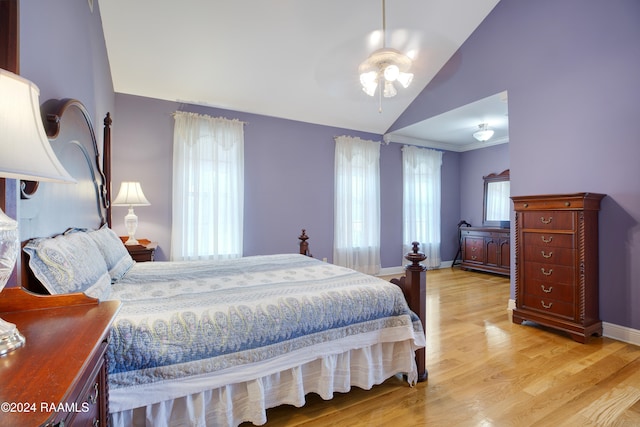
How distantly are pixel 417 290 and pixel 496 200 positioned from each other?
4567mm

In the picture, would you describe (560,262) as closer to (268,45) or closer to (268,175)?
(268,175)

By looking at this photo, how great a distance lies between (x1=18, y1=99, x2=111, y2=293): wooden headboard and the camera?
1213mm

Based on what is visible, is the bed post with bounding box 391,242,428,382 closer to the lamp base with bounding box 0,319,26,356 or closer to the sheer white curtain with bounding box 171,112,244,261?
the lamp base with bounding box 0,319,26,356

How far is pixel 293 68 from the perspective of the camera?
3.80m

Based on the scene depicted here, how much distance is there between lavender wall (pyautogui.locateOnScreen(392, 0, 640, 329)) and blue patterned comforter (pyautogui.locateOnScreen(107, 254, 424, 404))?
226cm

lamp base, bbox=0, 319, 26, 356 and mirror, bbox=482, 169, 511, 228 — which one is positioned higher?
mirror, bbox=482, 169, 511, 228

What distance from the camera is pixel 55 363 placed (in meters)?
0.59

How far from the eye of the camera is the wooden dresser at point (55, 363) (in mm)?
475

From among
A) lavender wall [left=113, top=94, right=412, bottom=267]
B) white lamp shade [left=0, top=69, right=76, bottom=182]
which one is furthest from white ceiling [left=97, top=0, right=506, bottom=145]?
white lamp shade [left=0, top=69, right=76, bottom=182]

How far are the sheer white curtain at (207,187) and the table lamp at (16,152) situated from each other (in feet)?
10.4

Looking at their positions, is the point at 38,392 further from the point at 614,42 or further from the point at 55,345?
the point at 614,42

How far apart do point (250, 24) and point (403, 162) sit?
342 centimetres

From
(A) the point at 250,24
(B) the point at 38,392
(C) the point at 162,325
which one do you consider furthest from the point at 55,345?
(A) the point at 250,24

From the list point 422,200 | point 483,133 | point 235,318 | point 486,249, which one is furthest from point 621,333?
point 422,200
